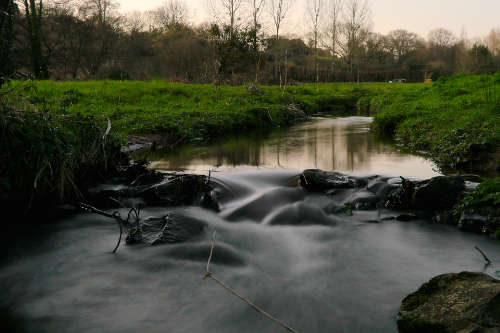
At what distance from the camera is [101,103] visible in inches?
573

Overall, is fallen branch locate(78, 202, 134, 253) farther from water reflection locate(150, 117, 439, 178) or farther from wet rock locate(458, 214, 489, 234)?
wet rock locate(458, 214, 489, 234)

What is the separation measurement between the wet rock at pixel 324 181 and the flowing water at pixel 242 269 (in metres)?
0.20

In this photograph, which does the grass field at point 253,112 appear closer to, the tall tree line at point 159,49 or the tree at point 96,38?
the tall tree line at point 159,49

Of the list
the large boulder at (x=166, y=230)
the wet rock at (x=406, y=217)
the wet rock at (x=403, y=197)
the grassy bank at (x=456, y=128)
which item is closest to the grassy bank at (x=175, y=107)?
the grassy bank at (x=456, y=128)

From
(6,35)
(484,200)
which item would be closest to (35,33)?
(6,35)

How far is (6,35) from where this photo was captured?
13.9ft

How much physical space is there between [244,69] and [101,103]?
14.7 metres

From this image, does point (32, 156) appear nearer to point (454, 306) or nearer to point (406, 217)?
point (454, 306)

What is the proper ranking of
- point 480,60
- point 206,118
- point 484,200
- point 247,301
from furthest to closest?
1. point 480,60
2. point 206,118
3. point 484,200
4. point 247,301

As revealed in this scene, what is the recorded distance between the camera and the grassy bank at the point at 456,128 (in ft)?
23.3

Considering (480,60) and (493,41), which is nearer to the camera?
(480,60)

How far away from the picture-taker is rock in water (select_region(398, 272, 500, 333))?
247 centimetres

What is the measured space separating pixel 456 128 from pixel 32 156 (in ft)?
27.2

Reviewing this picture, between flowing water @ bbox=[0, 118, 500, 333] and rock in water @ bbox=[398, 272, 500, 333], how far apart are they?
22cm
